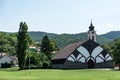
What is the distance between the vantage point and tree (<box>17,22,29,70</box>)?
92.1m

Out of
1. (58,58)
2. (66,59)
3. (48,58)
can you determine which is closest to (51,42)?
(48,58)

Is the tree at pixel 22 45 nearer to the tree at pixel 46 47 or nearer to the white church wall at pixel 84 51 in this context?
the white church wall at pixel 84 51

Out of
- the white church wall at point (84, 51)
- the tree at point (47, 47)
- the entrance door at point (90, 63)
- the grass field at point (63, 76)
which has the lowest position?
the grass field at point (63, 76)

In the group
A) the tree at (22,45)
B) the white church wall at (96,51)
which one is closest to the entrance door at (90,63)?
the white church wall at (96,51)

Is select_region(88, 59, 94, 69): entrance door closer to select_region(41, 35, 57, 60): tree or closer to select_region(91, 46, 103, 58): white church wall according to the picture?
select_region(91, 46, 103, 58): white church wall

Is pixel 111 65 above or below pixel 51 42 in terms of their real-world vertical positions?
below

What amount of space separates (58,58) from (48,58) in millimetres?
16229

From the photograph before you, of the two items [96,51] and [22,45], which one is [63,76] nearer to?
[22,45]

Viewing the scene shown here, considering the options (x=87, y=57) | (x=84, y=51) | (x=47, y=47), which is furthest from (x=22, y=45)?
(x=47, y=47)

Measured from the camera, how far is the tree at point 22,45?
302ft

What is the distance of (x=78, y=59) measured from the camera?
98250 mm

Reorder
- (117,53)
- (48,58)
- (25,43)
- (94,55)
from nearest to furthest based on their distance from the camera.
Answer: (117,53) → (25,43) → (94,55) → (48,58)

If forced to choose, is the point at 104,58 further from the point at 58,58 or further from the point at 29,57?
the point at 29,57

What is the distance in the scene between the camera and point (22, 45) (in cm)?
9325
